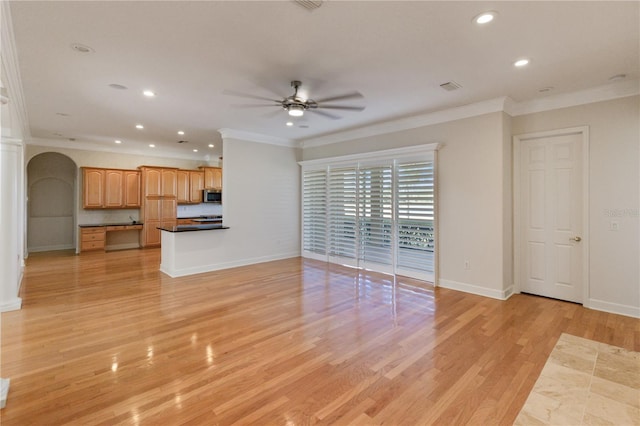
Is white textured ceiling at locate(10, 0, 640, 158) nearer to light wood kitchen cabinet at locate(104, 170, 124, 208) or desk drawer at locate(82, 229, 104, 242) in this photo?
light wood kitchen cabinet at locate(104, 170, 124, 208)

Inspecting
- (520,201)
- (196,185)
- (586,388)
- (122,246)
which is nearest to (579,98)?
(520,201)

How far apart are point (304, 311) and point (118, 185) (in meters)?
7.30

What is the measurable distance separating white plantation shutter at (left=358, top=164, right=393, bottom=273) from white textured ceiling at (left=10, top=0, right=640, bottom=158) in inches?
58.4

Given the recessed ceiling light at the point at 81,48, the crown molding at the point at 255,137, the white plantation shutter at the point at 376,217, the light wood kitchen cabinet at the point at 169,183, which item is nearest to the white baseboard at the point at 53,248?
the light wood kitchen cabinet at the point at 169,183

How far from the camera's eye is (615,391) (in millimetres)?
2322

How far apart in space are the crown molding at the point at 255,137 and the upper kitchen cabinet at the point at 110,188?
407cm

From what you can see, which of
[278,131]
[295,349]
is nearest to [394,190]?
[278,131]

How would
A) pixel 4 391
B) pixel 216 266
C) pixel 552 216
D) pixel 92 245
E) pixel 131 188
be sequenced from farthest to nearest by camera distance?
pixel 131 188, pixel 92 245, pixel 216 266, pixel 552 216, pixel 4 391

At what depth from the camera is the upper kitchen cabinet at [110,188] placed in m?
8.05

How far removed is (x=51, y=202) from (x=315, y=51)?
9.26 metres

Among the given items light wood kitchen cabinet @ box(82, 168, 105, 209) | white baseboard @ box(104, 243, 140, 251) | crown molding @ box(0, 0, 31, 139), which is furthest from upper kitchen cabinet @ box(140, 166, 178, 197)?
crown molding @ box(0, 0, 31, 139)

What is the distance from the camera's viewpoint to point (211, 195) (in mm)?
9789

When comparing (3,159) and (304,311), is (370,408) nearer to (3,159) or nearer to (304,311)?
(304,311)

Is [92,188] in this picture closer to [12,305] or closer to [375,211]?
[12,305]
